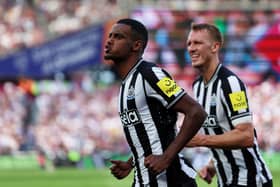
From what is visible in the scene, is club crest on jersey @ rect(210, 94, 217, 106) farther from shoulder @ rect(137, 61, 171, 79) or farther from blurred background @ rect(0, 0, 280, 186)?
A: blurred background @ rect(0, 0, 280, 186)

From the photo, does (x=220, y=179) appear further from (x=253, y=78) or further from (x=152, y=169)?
(x=253, y=78)

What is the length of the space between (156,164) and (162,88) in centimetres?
59

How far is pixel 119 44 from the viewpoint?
24.1 ft

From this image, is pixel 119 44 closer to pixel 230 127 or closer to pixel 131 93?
pixel 131 93

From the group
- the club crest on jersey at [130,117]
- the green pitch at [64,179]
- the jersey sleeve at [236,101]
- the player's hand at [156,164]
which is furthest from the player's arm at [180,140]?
the green pitch at [64,179]

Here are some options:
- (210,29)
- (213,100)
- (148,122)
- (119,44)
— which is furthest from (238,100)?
(119,44)

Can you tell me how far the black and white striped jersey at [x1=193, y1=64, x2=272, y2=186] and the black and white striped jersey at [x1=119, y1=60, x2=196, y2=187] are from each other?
984mm

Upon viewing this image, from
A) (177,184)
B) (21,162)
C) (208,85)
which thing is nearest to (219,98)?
(208,85)

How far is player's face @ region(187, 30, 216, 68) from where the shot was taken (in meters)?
8.71

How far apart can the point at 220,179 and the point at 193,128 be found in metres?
1.60

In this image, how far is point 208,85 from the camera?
340 inches

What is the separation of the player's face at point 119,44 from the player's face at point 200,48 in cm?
141

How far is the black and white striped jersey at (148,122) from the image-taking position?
7332 mm

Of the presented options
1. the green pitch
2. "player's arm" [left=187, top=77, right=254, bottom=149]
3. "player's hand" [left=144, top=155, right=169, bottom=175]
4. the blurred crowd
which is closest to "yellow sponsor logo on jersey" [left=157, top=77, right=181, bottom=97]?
"player's hand" [left=144, top=155, right=169, bottom=175]
